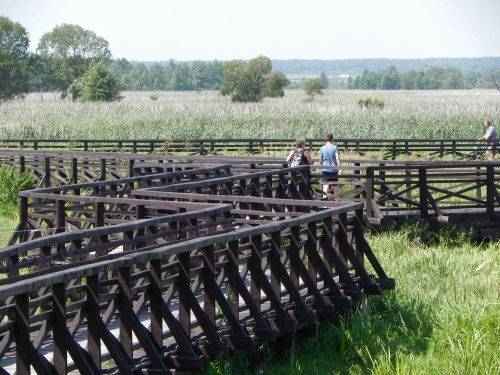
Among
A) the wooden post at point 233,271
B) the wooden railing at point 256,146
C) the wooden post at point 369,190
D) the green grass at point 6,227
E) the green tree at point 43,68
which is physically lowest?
the green grass at point 6,227

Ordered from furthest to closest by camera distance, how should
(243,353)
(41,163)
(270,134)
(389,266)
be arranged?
(270,134), (41,163), (389,266), (243,353)

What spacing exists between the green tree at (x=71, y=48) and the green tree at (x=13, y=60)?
7625 millimetres

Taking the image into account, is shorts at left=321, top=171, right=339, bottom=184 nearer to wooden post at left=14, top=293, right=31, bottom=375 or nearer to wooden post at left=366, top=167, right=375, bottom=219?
wooden post at left=366, top=167, right=375, bottom=219

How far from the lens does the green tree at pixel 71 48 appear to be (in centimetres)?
10088

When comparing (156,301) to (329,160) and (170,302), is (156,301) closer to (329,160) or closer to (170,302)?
(170,302)

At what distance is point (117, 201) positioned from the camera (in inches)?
424

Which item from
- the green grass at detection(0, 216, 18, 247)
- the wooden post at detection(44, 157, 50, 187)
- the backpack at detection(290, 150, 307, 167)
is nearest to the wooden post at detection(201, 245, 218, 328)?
the backpack at detection(290, 150, 307, 167)

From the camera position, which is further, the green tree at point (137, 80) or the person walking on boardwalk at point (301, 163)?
the green tree at point (137, 80)

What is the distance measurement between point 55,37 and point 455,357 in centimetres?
9675

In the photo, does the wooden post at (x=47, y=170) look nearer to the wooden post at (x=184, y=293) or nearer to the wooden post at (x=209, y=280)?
the wooden post at (x=209, y=280)

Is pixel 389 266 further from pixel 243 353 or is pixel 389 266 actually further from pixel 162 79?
pixel 162 79

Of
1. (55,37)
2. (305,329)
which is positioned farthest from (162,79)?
(305,329)

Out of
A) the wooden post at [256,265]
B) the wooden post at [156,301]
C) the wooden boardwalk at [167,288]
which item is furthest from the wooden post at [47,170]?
the wooden post at [156,301]

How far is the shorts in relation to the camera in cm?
1626
